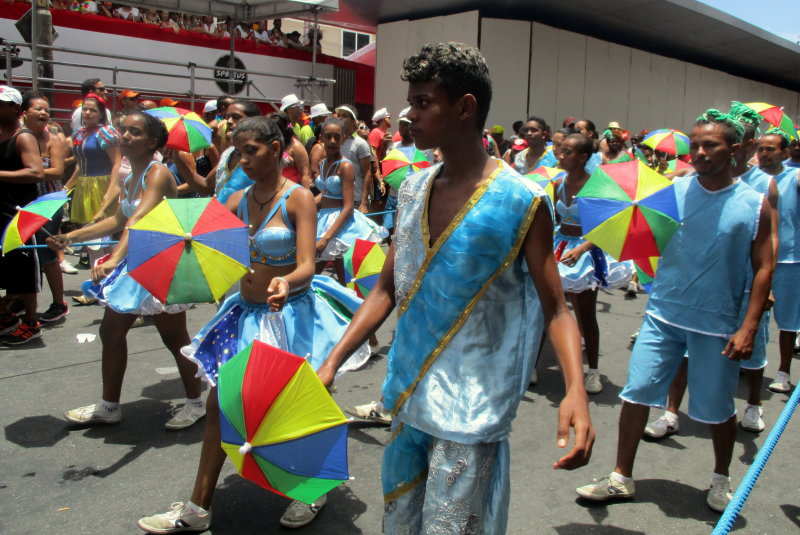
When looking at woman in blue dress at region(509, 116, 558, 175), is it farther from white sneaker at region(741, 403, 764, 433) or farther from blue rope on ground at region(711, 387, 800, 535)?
blue rope on ground at region(711, 387, 800, 535)

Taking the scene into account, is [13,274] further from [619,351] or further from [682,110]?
[682,110]

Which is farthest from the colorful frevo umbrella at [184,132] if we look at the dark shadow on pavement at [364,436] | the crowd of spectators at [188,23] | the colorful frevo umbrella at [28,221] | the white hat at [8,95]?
the crowd of spectators at [188,23]

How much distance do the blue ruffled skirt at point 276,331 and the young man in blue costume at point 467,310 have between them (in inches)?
45.2

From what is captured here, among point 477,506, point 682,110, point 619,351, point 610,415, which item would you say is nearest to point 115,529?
point 477,506

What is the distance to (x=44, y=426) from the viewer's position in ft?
14.8

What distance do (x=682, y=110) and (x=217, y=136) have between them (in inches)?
893

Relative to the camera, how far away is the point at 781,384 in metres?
5.75

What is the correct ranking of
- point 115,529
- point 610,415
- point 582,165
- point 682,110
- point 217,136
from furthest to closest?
point 682,110
point 217,136
point 582,165
point 610,415
point 115,529

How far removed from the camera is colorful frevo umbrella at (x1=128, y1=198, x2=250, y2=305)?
10.7ft

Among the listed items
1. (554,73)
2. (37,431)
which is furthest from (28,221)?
(554,73)

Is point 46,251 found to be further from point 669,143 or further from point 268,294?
point 669,143

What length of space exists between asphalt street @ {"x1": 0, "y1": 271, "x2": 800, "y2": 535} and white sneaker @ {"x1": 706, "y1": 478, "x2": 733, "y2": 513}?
0.18 ft

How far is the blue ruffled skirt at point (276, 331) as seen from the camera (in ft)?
11.2

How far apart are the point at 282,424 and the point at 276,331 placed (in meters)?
1.04
